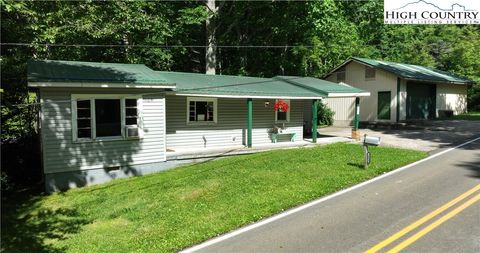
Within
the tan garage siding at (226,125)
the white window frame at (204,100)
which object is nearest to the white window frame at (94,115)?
the tan garage siding at (226,125)

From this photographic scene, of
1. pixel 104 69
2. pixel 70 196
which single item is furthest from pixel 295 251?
pixel 104 69

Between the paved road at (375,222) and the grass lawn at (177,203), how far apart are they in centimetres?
76

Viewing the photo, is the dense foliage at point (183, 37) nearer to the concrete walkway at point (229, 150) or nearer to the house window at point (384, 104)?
the house window at point (384, 104)

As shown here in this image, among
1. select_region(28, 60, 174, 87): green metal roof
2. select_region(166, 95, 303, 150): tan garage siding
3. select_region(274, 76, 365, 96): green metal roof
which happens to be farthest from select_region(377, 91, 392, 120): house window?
select_region(28, 60, 174, 87): green metal roof

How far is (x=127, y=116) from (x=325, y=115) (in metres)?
18.6

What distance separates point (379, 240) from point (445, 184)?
4.35 meters

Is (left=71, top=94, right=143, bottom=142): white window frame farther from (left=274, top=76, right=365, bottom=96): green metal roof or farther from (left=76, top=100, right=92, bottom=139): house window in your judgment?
(left=274, top=76, right=365, bottom=96): green metal roof

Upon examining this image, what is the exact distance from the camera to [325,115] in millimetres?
29203

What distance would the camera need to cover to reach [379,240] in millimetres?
6469

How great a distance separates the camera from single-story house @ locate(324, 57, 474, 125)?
2559 centimetres

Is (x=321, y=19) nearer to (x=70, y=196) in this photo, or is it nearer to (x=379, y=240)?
(x=70, y=196)

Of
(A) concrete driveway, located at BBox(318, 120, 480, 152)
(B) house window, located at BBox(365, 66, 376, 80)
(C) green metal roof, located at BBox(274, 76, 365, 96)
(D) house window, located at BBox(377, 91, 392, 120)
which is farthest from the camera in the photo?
(B) house window, located at BBox(365, 66, 376, 80)

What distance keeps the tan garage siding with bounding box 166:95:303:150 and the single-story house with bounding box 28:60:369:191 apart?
40mm

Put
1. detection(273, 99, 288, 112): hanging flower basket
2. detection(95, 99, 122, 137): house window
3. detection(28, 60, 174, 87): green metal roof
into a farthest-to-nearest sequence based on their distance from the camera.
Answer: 1. detection(273, 99, 288, 112): hanging flower basket
2. detection(95, 99, 122, 137): house window
3. detection(28, 60, 174, 87): green metal roof
